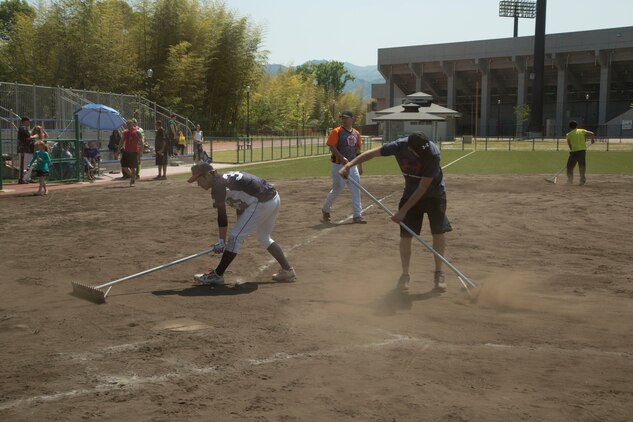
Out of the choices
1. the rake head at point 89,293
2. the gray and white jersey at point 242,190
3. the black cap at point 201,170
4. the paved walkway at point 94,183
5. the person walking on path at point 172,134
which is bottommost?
the rake head at point 89,293

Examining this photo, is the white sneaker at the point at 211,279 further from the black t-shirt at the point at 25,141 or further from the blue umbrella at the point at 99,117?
the blue umbrella at the point at 99,117

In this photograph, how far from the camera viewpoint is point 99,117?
23.8 meters

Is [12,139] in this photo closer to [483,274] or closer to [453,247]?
[453,247]

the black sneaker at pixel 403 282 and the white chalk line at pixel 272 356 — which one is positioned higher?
the black sneaker at pixel 403 282

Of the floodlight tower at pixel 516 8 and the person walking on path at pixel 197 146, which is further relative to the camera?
the floodlight tower at pixel 516 8

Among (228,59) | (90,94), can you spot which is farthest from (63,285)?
(228,59)

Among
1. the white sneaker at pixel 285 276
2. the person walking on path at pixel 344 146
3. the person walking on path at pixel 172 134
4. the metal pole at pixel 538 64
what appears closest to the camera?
the white sneaker at pixel 285 276

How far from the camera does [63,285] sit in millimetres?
7531

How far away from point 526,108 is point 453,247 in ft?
238

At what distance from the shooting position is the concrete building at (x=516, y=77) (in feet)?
245

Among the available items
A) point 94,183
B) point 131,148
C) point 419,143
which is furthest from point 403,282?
point 94,183

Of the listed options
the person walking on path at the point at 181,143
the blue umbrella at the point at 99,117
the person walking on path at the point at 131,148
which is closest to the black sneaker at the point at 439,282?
the person walking on path at the point at 131,148

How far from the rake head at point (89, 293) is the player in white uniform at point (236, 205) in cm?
108

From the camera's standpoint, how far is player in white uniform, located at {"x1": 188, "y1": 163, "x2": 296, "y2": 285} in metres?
6.70
